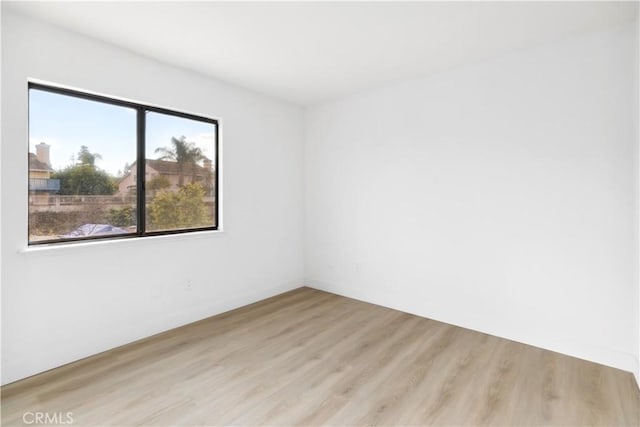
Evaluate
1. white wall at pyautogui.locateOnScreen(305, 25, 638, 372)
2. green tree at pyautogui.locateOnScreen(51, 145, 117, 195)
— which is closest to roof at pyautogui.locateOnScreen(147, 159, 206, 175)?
green tree at pyautogui.locateOnScreen(51, 145, 117, 195)

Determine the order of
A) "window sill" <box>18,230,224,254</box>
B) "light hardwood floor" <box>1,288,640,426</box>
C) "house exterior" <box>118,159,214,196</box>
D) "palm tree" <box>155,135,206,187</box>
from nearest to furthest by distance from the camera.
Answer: "light hardwood floor" <box>1,288,640,426</box> < "window sill" <box>18,230,224,254</box> < "house exterior" <box>118,159,214,196</box> < "palm tree" <box>155,135,206,187</box>

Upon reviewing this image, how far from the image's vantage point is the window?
2.60 metres

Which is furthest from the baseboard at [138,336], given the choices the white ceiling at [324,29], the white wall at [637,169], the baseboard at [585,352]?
the white wall at [637,169]

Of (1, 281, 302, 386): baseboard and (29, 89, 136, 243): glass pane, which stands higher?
(29, 89, 136, 243): glass pane

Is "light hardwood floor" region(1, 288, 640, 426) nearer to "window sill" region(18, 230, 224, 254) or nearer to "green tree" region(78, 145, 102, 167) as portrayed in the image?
"window sill" region(18, 230, 224, 254)

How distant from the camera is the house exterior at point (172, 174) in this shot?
309 centimetres

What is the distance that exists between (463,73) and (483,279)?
211 cm

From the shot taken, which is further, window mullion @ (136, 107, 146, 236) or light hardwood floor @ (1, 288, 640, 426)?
window mullion @ (136, 107, 146, 236)

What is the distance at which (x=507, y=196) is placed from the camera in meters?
3.08

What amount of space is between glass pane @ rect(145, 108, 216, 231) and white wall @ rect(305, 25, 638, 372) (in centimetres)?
174

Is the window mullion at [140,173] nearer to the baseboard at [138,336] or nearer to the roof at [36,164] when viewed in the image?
the roof at [36,164]

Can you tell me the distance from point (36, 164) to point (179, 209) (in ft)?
4.09

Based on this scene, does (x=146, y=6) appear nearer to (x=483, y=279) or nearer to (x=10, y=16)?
(x=10, y=16)

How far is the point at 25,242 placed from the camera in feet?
7.91
